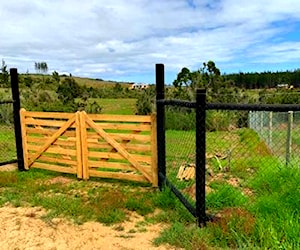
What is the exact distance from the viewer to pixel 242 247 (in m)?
3.30

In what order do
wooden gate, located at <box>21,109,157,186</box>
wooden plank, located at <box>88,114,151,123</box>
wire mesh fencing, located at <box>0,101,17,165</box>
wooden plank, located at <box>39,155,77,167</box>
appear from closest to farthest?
1. wooden plank, located at <box>88,114,151,123</box>
2. wooden gate, located at <box>21,109,157,186</box>
3. wooden plank, located at <box>39,155,77,167</box>
4. wire mesh fencing, located at <box>0,101,17,165</box>

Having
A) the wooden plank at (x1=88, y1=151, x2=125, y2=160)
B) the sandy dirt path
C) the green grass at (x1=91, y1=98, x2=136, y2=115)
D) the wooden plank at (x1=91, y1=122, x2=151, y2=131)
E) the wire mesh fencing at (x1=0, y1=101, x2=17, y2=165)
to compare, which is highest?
the wooden plank at (x1=91, y1=122, x2=151, y2=131)

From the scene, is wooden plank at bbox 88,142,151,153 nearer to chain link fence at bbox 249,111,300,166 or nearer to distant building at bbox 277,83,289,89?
chain link fence at bbox 249,111,300,166

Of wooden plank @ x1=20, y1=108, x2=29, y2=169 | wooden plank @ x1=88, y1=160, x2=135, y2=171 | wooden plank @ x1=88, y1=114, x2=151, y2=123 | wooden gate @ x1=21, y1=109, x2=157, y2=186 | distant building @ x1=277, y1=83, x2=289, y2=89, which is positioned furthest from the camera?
distant building @ x1=277, y1=83, x2=289, y2=89

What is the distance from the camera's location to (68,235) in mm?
4066

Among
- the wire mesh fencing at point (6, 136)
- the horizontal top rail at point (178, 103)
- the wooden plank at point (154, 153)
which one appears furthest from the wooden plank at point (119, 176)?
the wire mesh fencing at point (6, 136)

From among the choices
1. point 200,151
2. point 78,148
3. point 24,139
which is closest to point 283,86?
point 78,148

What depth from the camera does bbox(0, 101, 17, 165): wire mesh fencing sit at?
8947 millimetres

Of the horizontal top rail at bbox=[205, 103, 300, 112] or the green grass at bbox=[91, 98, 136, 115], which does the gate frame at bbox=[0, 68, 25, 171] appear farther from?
the green grass at bbox=[91, 98, 136, 115]

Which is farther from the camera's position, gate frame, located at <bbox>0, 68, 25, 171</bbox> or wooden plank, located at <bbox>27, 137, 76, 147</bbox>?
gate frame, located at <bbox>0, 68, 25, 171</bbox>

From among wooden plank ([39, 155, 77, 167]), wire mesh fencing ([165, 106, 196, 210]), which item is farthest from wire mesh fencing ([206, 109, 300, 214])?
wooden plank ([39, 155, 77, 167])

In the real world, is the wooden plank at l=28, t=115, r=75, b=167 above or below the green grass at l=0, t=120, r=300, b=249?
above

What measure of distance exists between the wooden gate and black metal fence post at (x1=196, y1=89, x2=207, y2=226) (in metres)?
1.81

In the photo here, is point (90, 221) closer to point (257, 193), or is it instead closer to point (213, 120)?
point (257, 193)
